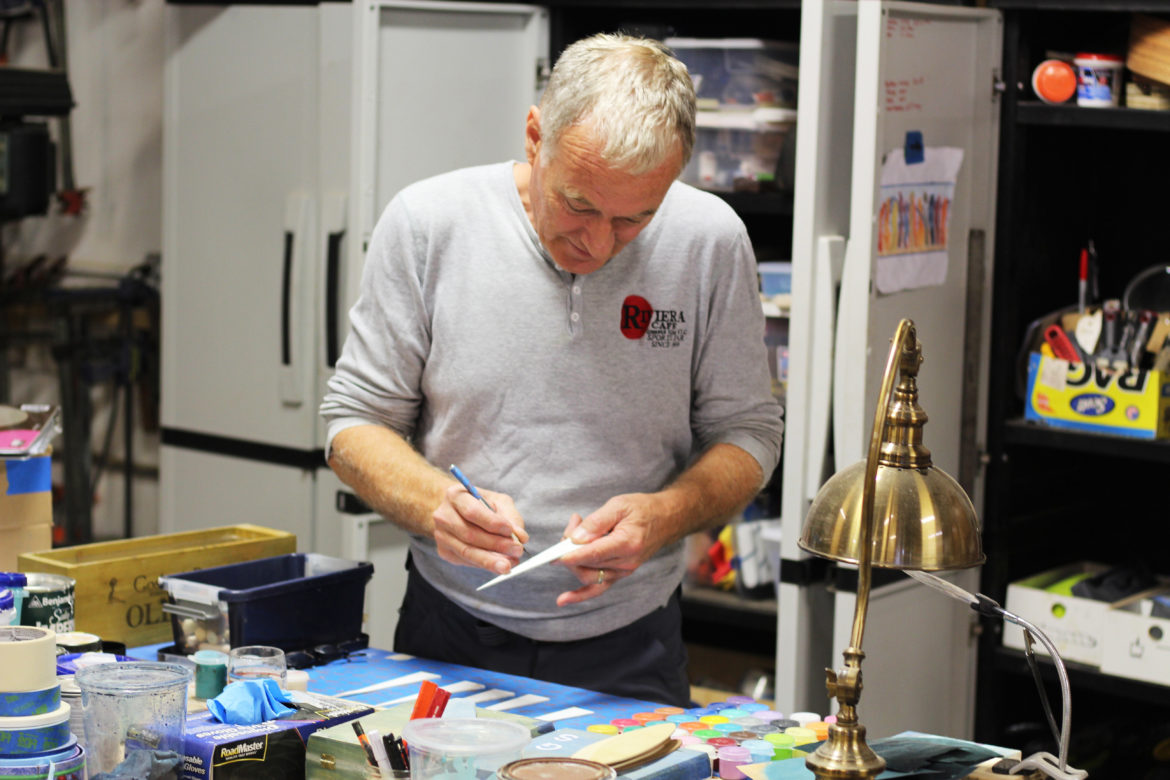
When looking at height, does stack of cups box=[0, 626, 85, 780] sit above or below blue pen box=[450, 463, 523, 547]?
below

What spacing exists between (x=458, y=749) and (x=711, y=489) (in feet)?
2.60

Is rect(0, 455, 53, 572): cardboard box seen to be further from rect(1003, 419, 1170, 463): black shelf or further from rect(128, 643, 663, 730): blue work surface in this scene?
rect(1003, 419, 1170, 463): black shelf

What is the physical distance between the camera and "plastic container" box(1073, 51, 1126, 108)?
2.95 metres

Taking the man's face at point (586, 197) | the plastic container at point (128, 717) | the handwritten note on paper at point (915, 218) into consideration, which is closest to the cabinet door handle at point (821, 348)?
the handwritten note on paper at point (915, 218)

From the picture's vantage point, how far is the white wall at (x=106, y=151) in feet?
15.9

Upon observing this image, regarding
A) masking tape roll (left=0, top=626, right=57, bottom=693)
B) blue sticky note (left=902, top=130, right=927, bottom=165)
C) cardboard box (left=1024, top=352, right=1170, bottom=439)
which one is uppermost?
blue sticky note (left=902, top=130, right=927, bottom=165)

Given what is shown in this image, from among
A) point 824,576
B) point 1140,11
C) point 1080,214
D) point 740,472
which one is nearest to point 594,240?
point 740,472

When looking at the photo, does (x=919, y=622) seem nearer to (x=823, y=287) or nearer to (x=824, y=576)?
(x=824, y=576)

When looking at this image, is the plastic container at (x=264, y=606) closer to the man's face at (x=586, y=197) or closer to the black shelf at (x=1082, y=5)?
the man's face at (x=586, y=197)

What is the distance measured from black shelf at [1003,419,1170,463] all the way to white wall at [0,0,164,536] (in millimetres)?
3024

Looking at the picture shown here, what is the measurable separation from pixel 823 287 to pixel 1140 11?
34.7 inches

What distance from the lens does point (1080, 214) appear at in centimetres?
336

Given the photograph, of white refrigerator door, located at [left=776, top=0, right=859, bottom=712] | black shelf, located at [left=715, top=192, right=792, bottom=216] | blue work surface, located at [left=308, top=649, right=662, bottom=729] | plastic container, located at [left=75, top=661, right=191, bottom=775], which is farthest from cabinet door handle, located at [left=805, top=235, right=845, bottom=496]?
plastic container, located at [left=75, top=661, right=191, bottom=775]

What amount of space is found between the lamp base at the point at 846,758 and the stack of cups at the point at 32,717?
0.74 meters
